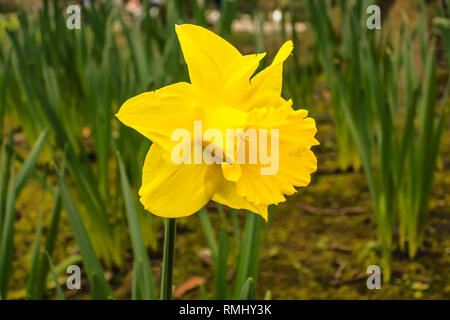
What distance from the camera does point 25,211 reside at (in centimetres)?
165

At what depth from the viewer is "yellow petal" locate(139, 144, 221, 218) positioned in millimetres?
433

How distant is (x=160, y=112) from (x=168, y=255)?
0.54ft

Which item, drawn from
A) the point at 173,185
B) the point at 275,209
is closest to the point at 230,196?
the point at 173,185

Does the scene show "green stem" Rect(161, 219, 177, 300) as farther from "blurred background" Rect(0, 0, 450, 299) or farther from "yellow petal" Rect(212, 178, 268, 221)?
"blurred background" Rect(0, 0, 450, 299)

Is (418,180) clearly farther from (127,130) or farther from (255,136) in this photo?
(255,136)

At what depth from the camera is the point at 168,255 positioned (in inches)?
20.3

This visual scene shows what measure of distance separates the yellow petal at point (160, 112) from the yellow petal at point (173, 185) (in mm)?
16

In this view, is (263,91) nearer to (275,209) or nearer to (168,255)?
(168,255)

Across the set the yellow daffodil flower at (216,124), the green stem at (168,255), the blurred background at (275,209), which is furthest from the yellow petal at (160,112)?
the blurred background at (275,209)

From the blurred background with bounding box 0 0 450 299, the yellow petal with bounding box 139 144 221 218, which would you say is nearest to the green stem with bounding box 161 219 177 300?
the yellow petal with bounding box 139 144 221 218

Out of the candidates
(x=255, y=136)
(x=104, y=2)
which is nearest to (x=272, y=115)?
(x=255, y=136)

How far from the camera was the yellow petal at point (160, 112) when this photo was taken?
1.40ft

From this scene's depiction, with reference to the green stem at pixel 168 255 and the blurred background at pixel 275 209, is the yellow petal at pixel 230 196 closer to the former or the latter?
the green stem at pixel 168 255
